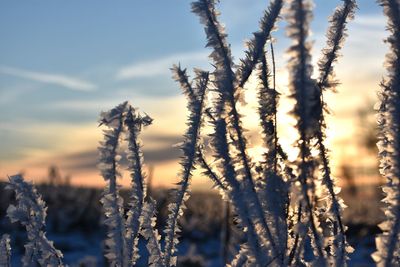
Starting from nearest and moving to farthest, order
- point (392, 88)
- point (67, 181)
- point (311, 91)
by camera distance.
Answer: point (311, 91), point (392, 88), point (67, 181)

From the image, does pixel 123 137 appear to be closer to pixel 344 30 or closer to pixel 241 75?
pixel 241 75

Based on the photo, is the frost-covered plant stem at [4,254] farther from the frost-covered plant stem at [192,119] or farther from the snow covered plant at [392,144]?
the snow covered plant at [392,144]

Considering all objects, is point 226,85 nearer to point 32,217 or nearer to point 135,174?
point 135,174

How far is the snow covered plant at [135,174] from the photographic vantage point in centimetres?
162

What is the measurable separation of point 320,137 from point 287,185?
0.15m

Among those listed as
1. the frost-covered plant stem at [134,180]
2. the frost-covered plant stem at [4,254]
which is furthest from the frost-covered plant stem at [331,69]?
the frost-covered plant stem at [4,254]

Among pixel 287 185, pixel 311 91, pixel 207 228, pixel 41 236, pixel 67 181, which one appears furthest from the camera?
pixel 67 181

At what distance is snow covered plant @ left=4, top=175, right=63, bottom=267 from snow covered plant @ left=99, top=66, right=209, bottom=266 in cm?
19

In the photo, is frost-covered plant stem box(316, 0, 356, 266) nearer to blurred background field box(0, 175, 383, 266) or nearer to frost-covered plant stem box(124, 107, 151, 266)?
frost-covered plant stem box(124, 107, 151, 266)

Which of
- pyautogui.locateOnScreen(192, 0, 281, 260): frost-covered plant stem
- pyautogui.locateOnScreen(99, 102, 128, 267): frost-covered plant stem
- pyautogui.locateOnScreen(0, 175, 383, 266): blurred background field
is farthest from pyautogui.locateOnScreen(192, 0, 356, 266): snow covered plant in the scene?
pyautogui.locateOnScreen(0, 175, 383, 266): blurred background field

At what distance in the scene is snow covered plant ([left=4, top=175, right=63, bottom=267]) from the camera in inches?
70.9

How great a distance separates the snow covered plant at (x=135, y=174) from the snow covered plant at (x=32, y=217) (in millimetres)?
194

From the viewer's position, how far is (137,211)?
5.86ft

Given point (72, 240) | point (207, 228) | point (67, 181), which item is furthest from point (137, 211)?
point (67, 181)
